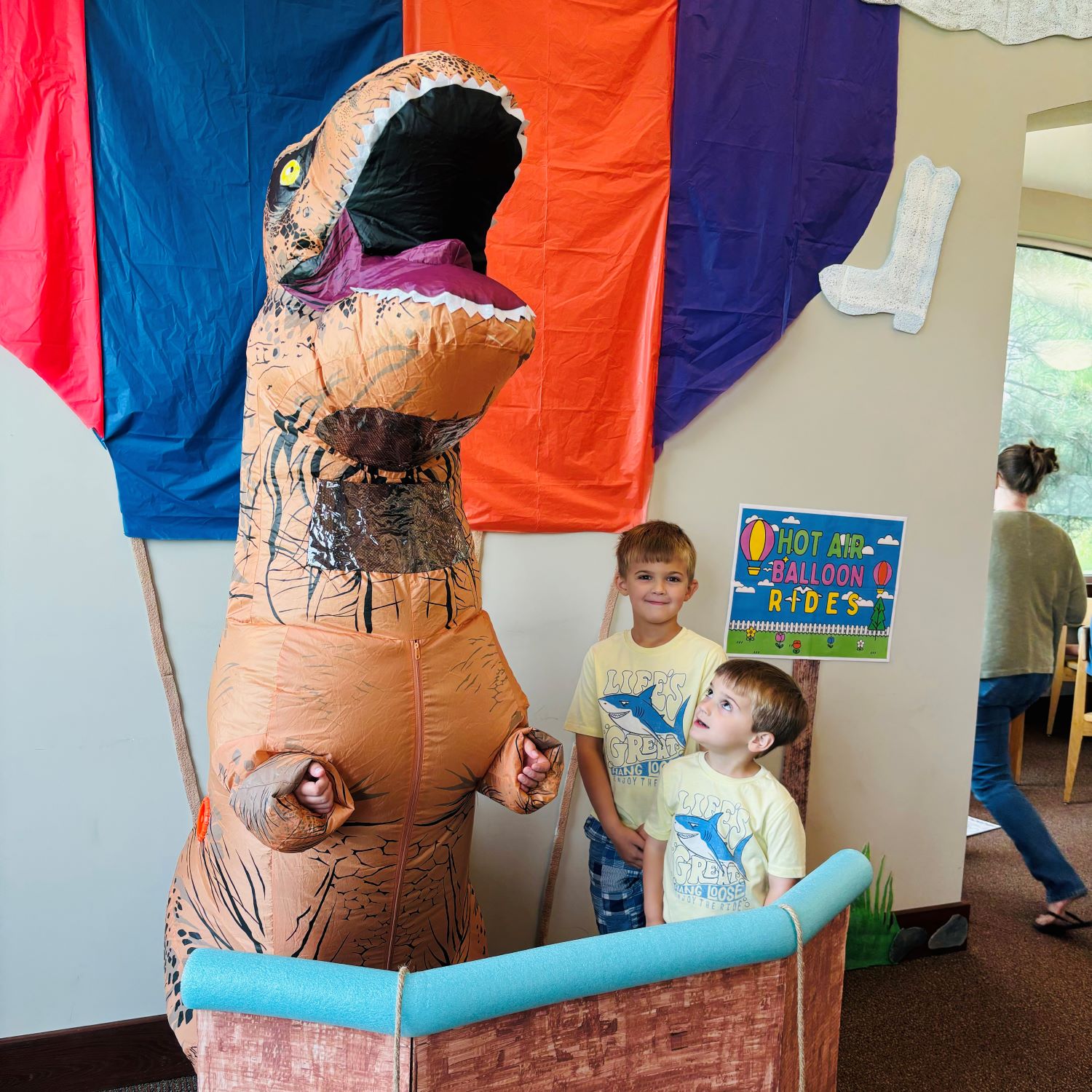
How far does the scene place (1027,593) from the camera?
9.78 feet

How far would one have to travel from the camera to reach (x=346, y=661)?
980mm

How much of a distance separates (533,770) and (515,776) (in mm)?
23

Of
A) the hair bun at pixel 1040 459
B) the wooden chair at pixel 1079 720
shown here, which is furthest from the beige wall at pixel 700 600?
the wooden chair at pixel 1079 720

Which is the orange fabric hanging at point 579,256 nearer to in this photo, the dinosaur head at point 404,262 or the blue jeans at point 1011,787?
the dinosaur head at point 404,262

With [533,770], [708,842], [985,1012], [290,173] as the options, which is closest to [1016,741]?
[985,1012]

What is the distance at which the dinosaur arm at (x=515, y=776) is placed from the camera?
1.06m

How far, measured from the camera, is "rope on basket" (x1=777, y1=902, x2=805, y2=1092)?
67 cm

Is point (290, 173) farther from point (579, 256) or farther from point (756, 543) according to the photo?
Answer: point (756, 543)

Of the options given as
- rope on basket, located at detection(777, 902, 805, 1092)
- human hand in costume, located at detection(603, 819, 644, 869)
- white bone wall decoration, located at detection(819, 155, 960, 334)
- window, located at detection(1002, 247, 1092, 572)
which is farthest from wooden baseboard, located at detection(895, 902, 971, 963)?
window, located at detection(1002, 247, 1092, 572)

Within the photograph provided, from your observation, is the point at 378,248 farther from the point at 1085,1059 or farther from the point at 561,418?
the point at 1085,1059

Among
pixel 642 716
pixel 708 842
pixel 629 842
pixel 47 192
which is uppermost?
pixel 47 192

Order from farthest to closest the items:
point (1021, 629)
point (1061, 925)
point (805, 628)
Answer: point (1021, 629)
point (1061, 925)
point (805, 628)

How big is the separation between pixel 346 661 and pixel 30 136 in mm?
1272

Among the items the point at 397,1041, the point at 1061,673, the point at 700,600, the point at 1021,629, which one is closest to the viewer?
the point at 397,1041
